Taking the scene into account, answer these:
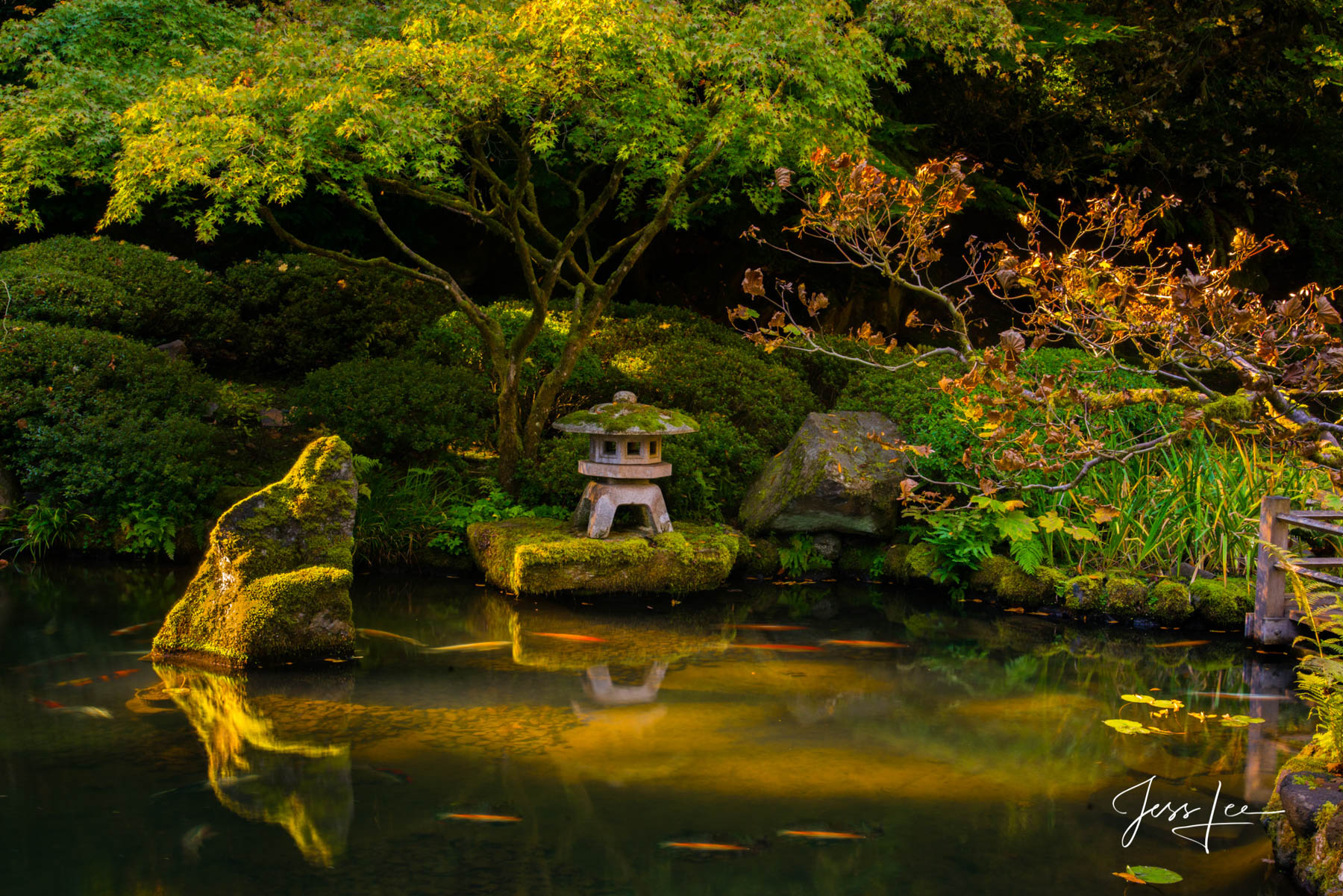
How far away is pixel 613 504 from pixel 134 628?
10.8 ft

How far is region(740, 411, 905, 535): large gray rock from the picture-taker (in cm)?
852

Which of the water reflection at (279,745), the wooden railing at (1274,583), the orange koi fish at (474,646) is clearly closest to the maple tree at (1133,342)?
the wooden railing at (1274,583)

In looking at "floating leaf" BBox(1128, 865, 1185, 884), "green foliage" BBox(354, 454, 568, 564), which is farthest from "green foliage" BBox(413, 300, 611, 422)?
"floating leaf" BBox(1128, 865, 1185, 884)

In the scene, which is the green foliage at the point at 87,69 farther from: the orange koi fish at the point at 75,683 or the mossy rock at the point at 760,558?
the mossy rock at the point at 760,558

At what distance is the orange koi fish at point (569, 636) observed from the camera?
22.5 ft

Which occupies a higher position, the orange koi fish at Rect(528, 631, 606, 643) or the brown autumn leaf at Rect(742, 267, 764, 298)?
the brown autumn leaf at Rect(742, 267, 764, 298)

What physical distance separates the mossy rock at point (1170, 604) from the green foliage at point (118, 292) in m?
8.89

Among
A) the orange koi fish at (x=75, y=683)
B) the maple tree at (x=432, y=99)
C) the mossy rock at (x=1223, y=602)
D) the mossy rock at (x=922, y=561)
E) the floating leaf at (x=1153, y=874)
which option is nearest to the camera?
the floating leaf at (x=1153, y=874)

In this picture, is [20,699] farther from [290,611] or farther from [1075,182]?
[1075,182]

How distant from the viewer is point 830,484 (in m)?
8.48

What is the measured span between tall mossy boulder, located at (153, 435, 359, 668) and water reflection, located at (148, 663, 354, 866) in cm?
17

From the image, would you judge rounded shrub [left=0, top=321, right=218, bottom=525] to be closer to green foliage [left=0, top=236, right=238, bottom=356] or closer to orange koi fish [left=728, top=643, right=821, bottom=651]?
green foliage [left=0, top=236, right=238, bottom=356]

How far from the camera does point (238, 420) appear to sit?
398 inches
